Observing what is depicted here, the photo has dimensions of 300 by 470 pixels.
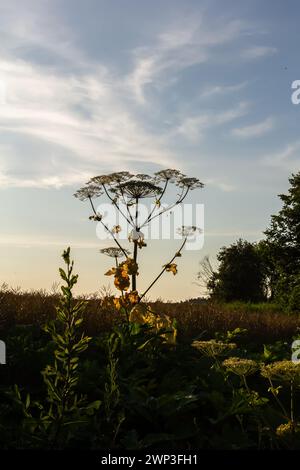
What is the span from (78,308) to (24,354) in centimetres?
268

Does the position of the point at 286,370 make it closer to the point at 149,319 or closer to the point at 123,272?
the point at 149,319

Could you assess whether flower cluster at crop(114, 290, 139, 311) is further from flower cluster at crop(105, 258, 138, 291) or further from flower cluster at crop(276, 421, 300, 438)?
flower cluster at crop(276, 421, 300, 438)

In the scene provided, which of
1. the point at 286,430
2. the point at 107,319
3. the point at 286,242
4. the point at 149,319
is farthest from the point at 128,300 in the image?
the point at 286,242

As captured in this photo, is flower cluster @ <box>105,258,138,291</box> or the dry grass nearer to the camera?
flower cluster @ <box>105,258,138,291</box>

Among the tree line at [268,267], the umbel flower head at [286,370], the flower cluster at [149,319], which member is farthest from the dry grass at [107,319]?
the tree line at [268,267]

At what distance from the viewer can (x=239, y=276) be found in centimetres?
3353

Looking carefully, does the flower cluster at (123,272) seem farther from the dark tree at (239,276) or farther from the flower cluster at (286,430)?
the dark tree at (239,276)

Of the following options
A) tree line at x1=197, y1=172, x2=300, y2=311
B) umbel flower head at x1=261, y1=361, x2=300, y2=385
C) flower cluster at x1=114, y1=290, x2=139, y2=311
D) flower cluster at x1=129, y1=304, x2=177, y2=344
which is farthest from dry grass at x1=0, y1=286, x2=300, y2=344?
tree line at x1=197, y1=172, x2=300, y2=311

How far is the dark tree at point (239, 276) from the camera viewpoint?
3375 centimetres

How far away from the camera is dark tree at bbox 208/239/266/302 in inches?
1329

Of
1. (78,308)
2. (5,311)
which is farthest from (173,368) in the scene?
(5,311)

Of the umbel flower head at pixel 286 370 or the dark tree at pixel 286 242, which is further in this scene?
the dark tree at pixel 286 242
